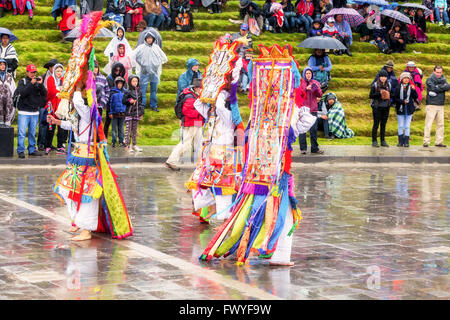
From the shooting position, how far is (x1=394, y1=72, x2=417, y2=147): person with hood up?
22.6 metres

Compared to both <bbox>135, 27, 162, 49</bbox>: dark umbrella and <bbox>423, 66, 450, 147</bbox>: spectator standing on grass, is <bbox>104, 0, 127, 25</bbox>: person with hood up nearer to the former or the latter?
<bbox>135, 27, 162, 49</bbox>: dark umbrella

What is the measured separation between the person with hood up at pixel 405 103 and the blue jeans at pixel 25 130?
896cm

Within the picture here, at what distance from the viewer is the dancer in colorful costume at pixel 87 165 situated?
10.6m

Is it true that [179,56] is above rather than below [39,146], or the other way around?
above

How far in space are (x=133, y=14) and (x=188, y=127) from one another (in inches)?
419

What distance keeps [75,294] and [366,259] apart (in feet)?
10.8

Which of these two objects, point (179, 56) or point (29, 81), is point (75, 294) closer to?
point (29, 81)

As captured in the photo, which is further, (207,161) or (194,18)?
(194,18)

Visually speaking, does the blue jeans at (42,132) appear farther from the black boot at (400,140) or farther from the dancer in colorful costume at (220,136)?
the black boot at (400,140)

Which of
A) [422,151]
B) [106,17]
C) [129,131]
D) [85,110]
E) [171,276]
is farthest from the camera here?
[106,17]

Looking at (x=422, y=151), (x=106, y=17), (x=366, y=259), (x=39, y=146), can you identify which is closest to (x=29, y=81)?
(x=39, y=146)

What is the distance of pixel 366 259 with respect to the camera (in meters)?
9.76

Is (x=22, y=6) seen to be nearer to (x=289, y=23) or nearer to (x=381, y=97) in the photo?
(x=289, y=23)

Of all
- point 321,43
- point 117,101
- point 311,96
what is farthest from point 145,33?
point 311,96
